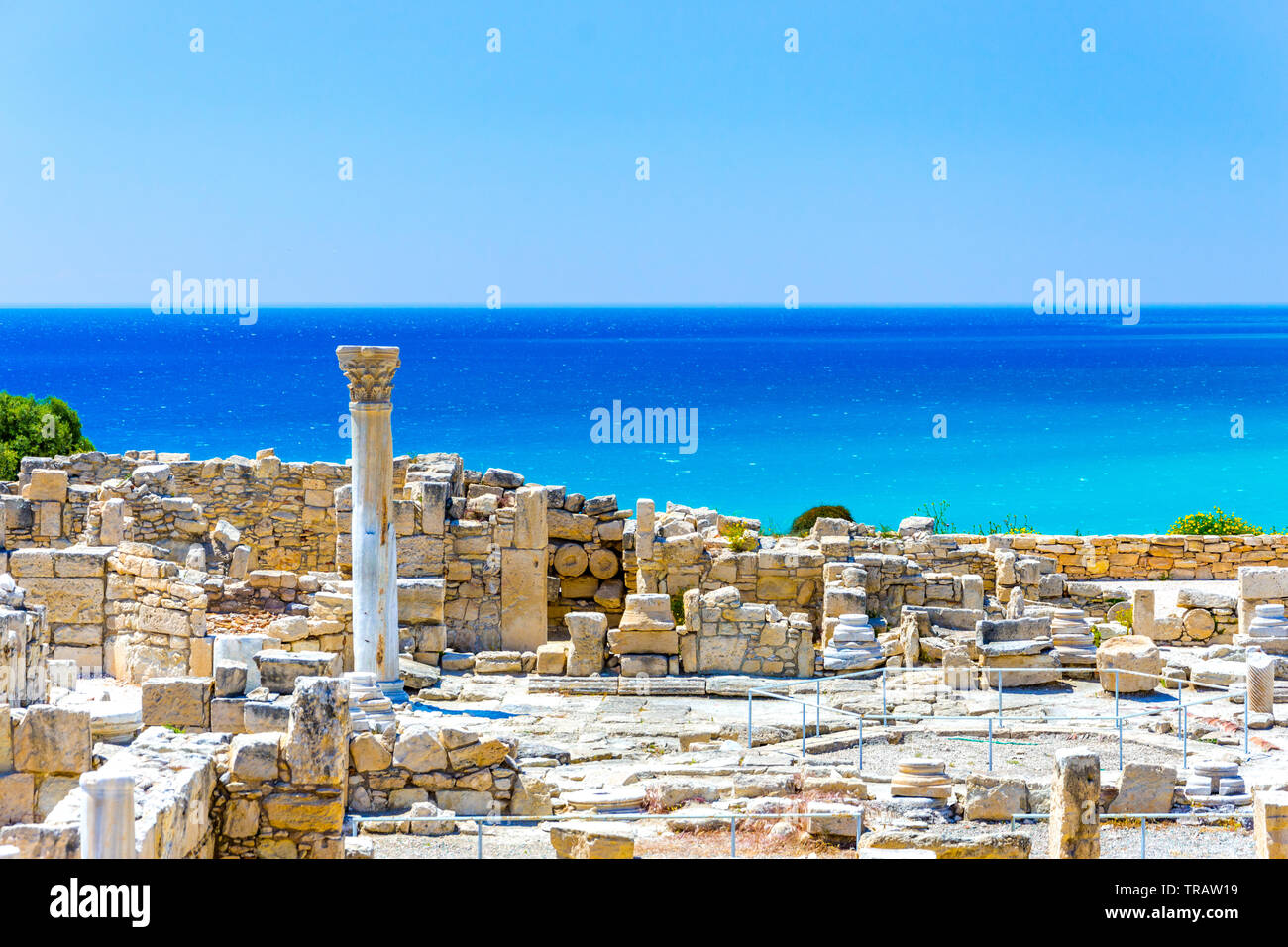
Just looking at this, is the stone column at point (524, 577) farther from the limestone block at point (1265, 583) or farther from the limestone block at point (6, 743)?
the limestone block at point (6, 743)

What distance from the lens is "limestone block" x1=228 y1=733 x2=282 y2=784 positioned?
9945mm

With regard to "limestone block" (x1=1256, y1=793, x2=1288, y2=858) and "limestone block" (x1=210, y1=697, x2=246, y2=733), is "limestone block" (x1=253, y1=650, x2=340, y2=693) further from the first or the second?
"limestone block" (x1=1256, y1=793, x2=1288, y2=858)

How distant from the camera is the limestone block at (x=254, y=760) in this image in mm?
9945

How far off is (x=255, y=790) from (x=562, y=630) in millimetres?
9945

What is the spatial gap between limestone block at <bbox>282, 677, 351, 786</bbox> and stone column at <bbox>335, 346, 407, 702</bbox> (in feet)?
17.1

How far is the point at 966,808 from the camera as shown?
37.3 ft

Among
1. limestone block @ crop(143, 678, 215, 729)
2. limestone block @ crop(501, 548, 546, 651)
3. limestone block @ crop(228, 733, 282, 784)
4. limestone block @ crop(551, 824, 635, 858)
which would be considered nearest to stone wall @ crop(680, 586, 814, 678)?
limestone block @ crop(501, 548, 546, 651)

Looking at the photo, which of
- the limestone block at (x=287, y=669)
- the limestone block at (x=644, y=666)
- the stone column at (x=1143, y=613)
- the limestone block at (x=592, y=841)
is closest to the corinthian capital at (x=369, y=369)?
the limestone block at (x=287, y=669)

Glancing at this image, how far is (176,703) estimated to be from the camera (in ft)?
38.1

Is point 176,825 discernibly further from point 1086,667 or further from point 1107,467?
point 1107,467

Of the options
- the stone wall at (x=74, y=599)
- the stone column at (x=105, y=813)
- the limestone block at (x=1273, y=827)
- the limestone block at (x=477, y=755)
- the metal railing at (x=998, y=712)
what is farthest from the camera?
the stone wall at (x=74, y=599)

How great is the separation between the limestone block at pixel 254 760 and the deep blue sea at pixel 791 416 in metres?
39.3

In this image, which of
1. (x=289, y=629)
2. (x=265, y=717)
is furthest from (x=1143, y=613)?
(x=265, y=717)
